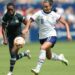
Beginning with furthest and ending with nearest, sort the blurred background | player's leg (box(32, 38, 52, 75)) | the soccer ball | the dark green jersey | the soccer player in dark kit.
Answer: the blurred background, the dark green jersey, the soccer player in dark kit, the soccer ball, player's leg (box(32, 38, 52, 75))

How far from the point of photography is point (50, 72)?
17.8 meters

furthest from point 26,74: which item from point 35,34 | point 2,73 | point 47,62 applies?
point 35,34

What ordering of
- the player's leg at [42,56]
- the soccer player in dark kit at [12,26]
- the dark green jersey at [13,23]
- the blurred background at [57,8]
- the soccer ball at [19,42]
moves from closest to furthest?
1. the player's leg at [42,56]
2. the soccer ball at [19,42]
3. the soccer player in dark kit at [12,26]
4. the dark green jersey at [13,23]
5. the blurred background at [57,8]

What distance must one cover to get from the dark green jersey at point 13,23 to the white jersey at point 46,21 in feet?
2.07

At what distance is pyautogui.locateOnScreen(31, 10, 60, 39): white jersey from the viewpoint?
54.9 ft

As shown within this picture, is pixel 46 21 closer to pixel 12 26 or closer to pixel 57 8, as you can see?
pixel 12 26

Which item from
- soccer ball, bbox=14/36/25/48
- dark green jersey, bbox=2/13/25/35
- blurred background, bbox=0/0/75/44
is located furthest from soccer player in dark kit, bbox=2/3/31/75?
blurred background, bbox=0/0/75/44

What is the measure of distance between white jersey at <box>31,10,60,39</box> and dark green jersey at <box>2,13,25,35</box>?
0.63m

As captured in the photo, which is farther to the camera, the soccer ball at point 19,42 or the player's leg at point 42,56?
the soccer ball at point 19,42

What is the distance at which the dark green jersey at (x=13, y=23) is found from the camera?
17156 mm

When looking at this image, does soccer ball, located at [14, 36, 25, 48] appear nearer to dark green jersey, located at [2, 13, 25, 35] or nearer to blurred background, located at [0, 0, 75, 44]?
dark green jersey, located at [2, 13, 25, 35]

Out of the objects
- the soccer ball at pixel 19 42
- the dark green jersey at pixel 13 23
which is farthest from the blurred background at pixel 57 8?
the soccer ball at pixel 19 42

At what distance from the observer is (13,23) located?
17266 millimetres

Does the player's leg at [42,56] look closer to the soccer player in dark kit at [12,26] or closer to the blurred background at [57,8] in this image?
the soccer player in dark kit at [12,26]
